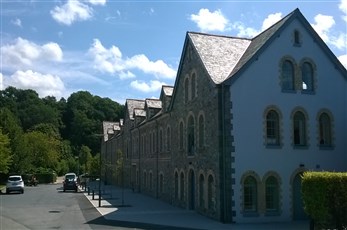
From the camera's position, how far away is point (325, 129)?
2512cm

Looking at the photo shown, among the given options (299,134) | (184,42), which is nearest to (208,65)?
(184,42)

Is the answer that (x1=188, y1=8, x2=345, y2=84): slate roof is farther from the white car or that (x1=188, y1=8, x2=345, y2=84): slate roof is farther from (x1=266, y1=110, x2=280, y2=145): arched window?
the white car

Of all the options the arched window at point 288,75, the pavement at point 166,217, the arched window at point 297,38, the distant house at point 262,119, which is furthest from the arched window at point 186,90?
the arched window at point 297,38

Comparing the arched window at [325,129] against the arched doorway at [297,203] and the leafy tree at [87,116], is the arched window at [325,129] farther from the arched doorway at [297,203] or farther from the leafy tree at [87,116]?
the leafy tree at [87,116]

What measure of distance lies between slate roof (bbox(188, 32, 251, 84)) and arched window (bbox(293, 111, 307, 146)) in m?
4.64

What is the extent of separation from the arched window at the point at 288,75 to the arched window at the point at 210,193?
668 cm

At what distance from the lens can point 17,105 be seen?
119750mm

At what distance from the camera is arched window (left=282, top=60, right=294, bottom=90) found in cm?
2441

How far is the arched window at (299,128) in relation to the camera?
24.2 m

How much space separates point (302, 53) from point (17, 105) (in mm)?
107636

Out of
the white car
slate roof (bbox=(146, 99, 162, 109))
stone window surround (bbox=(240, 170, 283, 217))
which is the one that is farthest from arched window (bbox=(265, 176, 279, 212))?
the white car

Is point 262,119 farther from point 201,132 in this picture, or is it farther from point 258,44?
point 258,44

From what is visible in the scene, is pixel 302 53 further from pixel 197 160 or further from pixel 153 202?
pixel 153 202

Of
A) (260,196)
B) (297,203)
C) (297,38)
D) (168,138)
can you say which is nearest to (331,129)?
(297,203)
